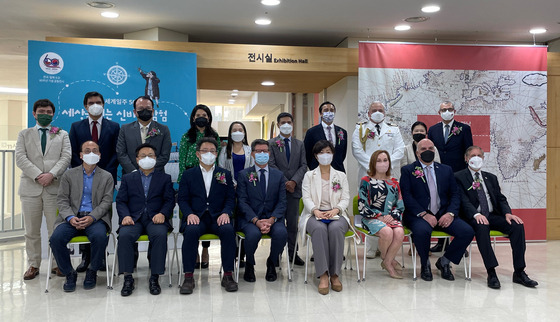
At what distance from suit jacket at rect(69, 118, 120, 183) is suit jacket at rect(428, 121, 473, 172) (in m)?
3.92

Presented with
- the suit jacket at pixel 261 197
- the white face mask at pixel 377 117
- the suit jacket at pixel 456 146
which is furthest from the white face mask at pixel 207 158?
the suit jacket at pixel 456 146

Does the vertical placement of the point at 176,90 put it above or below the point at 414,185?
above

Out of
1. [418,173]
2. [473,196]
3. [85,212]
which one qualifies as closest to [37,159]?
[85,212]

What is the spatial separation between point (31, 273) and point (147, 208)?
4.91 feet

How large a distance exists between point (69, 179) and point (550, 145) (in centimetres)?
735

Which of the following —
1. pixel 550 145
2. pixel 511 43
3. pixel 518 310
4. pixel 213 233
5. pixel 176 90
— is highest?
pixel 511 43

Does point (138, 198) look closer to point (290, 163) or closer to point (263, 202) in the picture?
point (263, 202)

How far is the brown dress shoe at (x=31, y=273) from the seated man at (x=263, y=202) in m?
2.24

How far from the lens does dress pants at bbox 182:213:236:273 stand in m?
4.50

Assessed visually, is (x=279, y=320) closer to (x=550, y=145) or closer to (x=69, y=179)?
(x=69, y=179)

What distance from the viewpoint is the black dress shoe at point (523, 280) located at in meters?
4.72

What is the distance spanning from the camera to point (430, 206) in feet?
17.0

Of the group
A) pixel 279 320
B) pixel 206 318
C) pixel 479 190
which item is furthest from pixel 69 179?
pixel 479 190

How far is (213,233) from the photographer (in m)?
4.65
